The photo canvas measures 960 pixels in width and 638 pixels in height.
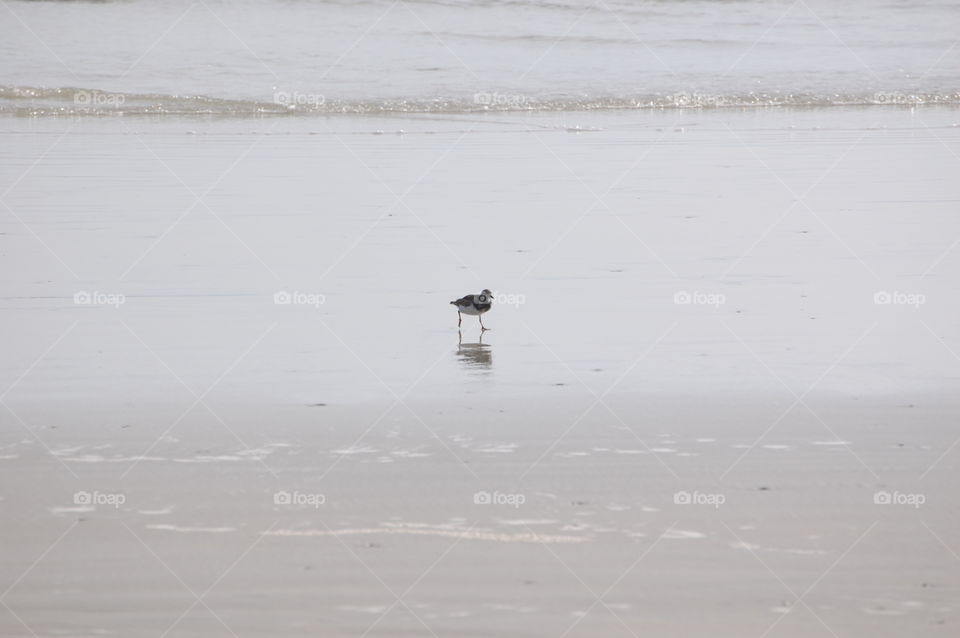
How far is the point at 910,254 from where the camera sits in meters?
9.87

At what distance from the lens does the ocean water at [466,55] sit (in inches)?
842

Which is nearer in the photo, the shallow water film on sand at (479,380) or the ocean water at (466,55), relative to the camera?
the shallow water film on sand at (479,380)

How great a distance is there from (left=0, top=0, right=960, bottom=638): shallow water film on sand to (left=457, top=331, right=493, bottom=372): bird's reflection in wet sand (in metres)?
0.03

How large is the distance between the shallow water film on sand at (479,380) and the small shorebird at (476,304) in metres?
0.03

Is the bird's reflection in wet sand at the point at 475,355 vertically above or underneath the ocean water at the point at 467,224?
underneath

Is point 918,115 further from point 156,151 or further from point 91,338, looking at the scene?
point 91,338

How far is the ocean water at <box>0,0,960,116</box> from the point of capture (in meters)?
21.4

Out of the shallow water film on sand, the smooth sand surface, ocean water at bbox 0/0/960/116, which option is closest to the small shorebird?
the shallow water film on sand

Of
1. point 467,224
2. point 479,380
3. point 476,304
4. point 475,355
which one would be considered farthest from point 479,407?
point 467,224

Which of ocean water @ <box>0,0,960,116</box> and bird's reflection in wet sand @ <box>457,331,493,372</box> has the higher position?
ocean water @ <box>0,0,960,116</box>

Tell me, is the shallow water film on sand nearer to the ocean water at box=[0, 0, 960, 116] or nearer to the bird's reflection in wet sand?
the bird's reflection in wet sand

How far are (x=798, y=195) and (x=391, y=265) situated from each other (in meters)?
4.54

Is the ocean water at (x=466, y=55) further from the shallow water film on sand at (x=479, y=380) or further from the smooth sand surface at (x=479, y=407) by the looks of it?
the smooth sand surface at (x=479, y=407)

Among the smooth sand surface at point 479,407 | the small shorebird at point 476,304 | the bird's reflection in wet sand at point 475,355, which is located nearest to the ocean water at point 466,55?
the smooth sand surface at point 479,407
